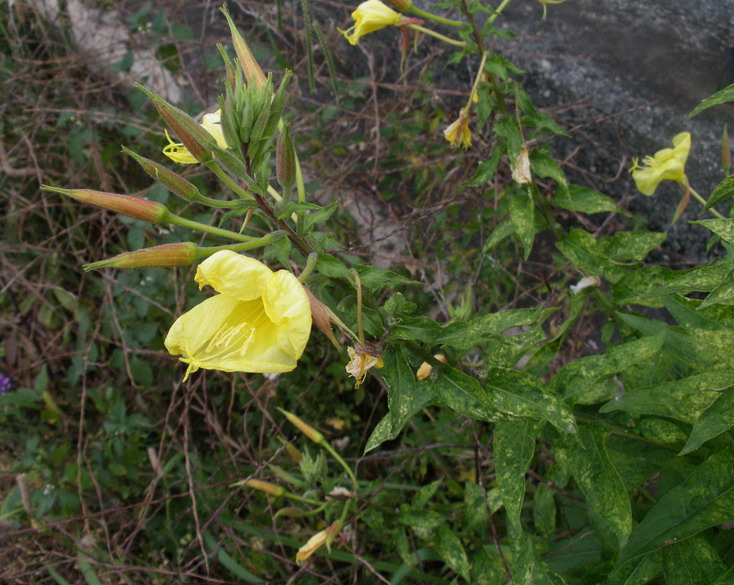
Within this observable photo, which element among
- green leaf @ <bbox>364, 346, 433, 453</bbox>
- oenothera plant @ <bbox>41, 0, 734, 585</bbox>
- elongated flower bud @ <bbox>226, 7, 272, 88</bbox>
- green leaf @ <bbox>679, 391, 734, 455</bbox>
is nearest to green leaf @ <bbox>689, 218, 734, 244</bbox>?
oenothera plant @ <bbox>41, 0, 734, 585</bbox>

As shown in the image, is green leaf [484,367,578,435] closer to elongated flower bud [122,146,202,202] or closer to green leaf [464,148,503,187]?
green leaf [464,148,503,187]

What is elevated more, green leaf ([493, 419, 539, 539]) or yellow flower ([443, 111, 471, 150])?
yellow flower ([443, 111, 471, 150])

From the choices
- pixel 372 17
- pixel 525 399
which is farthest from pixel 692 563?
pixel 372 17

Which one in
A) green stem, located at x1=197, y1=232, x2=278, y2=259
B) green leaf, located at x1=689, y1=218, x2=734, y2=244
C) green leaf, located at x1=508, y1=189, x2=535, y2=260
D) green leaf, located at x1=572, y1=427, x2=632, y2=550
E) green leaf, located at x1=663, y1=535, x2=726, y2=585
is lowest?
green leaf, located at x1=663, y1=535, x2=726, y2=585

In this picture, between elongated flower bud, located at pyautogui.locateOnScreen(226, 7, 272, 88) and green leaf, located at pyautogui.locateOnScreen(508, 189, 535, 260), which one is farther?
green leaf, located at pyautogui.locateOnScreen(508, 189, 535, 260)

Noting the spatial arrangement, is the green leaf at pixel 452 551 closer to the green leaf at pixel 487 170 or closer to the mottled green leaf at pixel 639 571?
the mottled green leaf at pixel 639 571

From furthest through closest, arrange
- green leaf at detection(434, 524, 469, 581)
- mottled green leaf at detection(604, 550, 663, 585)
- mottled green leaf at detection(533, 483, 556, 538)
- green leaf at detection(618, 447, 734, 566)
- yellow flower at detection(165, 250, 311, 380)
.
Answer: mottled green leaf at detection(533, 483, 556, 538)
green leaf at detection(434, 524, 469, 581)
mottled green leaf at detection(604, 550, 663, 585)
green leaf at detection(618, 447, 734, 566)
yellow flower at detection(165, 250, 311, 380)

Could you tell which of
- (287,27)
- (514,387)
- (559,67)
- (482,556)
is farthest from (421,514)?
(287,27)
